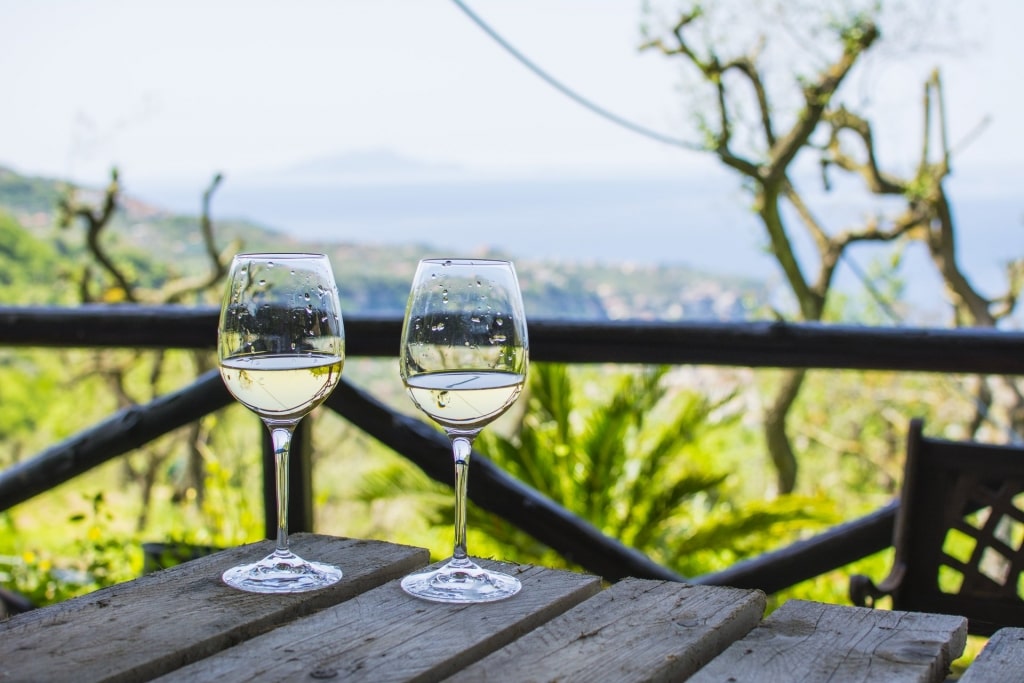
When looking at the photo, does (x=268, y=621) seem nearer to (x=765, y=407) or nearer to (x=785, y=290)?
(x=765, y=407)

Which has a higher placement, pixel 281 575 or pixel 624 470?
pixel 281 575

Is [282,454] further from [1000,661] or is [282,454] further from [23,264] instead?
[23,264]

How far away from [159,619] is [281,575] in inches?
4.5

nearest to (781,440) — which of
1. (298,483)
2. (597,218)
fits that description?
(298,483)

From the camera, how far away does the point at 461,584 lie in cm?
86

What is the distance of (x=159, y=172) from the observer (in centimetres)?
1262

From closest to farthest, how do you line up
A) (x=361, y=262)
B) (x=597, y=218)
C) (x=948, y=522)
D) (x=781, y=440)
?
(x=948, y=522), (x=781, y=440), (x=361, y=262), (x=597, y=218)

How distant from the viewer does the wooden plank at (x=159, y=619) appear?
2.32ft

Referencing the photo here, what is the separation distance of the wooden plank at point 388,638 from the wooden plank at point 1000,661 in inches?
11.1

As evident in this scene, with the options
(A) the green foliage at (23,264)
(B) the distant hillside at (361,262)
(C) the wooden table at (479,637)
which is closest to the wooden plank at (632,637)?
(C) the wooden table at (479,637)

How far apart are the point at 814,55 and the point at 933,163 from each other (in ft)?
3.85

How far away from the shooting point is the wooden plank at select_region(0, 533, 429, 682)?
2.32ft

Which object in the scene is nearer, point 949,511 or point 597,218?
point 949,511

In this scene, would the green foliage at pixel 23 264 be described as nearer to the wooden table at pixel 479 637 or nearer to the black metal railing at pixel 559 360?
the black metal railing at pixel 559 360
